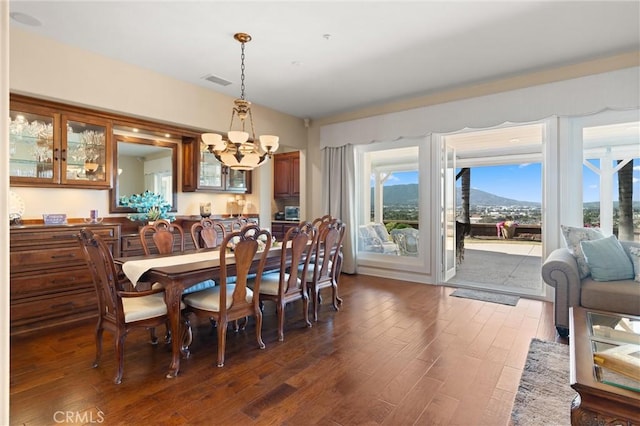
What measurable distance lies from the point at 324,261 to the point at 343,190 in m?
2.49

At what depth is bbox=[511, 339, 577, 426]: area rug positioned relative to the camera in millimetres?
1847

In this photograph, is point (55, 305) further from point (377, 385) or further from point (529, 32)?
point (529, 32)

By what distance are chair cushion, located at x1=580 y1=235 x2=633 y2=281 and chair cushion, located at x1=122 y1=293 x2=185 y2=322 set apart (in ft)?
12.5

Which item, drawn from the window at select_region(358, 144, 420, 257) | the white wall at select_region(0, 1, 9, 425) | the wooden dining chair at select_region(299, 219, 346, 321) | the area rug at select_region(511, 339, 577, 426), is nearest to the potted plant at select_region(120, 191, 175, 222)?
the wooden dining chair at select_region(299, 219, 346, 321)

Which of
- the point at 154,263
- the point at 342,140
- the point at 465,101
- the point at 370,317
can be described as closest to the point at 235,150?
the point at 154,263

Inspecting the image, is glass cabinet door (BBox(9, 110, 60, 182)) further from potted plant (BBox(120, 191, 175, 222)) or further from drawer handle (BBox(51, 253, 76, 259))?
potted plant (BBox(120, 191, 175, 222))

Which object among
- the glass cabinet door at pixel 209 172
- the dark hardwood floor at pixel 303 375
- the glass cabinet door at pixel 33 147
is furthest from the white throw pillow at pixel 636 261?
the glass cabinet door at pixel 33 147

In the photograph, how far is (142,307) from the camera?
240 cm

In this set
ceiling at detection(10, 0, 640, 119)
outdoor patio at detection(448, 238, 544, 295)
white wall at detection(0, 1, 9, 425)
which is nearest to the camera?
white wall at detection(0, 1, 9, 425)

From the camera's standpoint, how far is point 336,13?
2840 mm

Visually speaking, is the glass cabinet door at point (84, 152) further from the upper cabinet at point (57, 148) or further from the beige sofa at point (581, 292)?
the beige sofa at point (581, 292)

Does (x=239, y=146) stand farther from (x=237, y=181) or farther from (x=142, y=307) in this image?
(x=237, y=181)

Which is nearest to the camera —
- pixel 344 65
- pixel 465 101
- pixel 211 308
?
pixel 211 308

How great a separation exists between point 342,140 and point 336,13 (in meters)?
3.00
